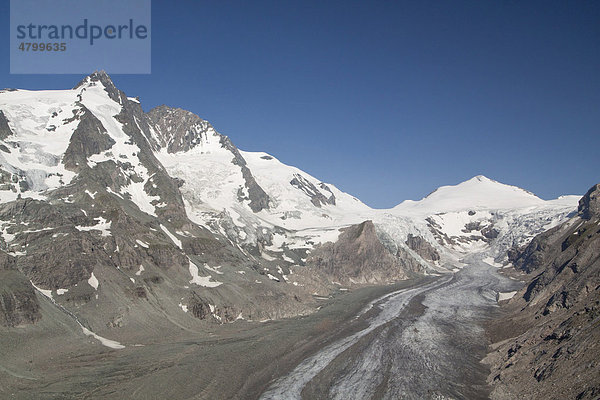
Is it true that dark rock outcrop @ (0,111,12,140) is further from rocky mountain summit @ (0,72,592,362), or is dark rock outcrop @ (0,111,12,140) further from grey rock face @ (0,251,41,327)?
grey rock face @ (0,251,41,327)

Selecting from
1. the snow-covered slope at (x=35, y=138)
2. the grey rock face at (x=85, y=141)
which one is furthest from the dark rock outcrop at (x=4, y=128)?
the grey rock face at (x=85, y=141)

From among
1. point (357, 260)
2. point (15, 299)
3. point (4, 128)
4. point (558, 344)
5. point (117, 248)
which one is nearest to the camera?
point (558, 344)

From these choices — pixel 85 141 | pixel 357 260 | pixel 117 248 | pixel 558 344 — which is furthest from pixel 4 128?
pixel 558 344

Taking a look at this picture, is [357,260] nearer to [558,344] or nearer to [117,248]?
[117,248]

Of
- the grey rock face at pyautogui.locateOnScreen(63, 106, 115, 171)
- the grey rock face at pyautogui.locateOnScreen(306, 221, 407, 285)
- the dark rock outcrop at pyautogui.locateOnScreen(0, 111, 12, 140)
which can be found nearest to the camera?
the dark rock outcrop at pyautogui.locateOnScreen(0, 111, 12, 140)

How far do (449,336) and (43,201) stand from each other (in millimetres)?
85499

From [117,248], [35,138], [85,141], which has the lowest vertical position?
[117,248]

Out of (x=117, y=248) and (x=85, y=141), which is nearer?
(x=117, y=248)

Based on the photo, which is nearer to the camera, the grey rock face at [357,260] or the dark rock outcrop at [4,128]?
the dark rock outcrop at [4,128]

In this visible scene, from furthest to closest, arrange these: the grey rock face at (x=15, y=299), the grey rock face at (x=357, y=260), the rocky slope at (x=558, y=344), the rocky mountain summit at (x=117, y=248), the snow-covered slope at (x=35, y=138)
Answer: the grey rock face at (x=357, y=260) → the snow-covered slope at (x=35, y=138) → the rocky mountain summit at (x=117, y=248) → the grey rock face at (x=15, y=299) → the rocky slope at (x=558, y=344)

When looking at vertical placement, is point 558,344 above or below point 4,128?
below

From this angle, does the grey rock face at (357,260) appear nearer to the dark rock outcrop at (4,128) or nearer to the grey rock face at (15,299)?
the dark rock outcrop at (4,128)

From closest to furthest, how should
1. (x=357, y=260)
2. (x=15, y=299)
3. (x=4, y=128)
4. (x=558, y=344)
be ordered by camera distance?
(x=558, y=344)
(x=15, y=299)
(x=4, y=128)
(x=357, y=260)

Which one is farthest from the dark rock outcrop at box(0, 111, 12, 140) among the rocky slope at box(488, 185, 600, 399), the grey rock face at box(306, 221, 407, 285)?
the rocky slope at box(488, 185, 600, 399)
